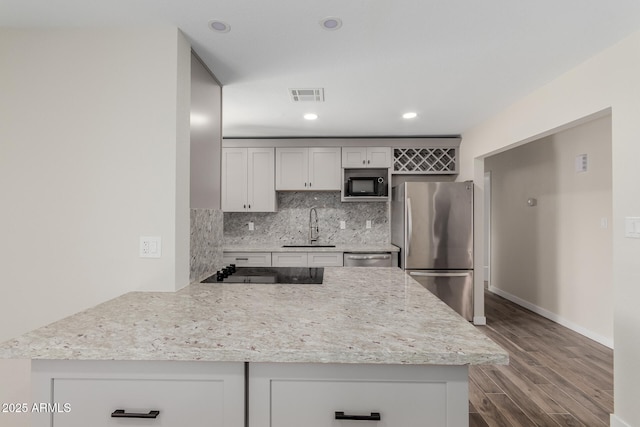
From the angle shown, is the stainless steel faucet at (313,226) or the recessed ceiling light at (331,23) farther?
the stainless steel faucet at (313,226)

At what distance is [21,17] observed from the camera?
5.39 ft

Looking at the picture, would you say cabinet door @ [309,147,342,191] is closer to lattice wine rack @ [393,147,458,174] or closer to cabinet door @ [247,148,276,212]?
cabinet door @ [247,148,276,212]

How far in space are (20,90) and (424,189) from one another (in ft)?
11.3

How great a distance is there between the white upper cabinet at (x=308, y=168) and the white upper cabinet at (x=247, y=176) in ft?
0.42

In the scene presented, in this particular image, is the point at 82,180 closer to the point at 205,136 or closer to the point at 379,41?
the point at 205,136

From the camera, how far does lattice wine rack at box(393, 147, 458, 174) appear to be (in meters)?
4.31

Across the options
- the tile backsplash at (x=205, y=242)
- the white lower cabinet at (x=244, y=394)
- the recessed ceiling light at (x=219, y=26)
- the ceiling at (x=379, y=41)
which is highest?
the ceiling at (x=379, y=41)

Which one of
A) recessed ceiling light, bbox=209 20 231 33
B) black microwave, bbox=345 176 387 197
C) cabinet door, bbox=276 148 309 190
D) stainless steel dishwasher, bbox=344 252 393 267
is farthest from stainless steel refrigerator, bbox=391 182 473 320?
recessed ceiling light, bbox=209 20 231 33

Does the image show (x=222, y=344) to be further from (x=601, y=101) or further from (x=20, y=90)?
(x=601, y=101)

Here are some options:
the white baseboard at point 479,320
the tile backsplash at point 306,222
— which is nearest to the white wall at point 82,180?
the tile backsplash at point 306,222

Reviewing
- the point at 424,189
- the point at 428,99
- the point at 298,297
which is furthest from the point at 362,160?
the point at 298,297

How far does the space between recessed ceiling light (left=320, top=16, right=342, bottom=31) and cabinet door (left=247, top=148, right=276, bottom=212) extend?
2.63 metres

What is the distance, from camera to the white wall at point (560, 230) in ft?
10.7

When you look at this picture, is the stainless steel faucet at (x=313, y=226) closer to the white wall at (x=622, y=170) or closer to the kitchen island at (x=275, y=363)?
the white wall at (x=622, y=170)
